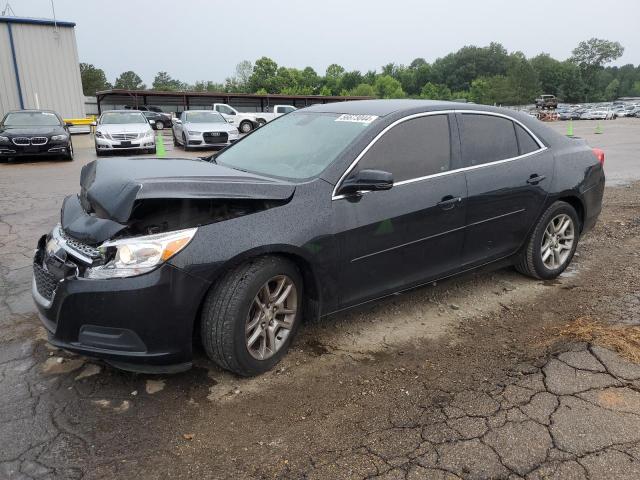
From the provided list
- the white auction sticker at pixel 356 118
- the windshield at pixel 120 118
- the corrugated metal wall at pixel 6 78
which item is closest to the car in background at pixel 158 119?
the corrugated metal wall at pixel 6 78

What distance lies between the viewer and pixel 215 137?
17.0 meters

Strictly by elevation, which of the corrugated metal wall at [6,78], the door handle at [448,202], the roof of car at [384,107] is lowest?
the door handle at [448,202]

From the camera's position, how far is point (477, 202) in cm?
386

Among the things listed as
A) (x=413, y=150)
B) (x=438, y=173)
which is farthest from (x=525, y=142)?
(x=413, y=150)

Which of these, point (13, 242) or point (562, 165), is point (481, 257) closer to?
point (562, 165)

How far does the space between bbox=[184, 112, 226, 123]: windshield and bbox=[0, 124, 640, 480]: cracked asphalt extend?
1462cm

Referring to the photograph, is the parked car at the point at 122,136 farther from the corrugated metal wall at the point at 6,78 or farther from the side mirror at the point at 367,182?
the side mirror at the point at 367,182

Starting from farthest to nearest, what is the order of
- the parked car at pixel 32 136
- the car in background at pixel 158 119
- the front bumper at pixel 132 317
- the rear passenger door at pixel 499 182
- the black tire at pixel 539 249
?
1. the car in background at pixel 158 119
2. the parked car at pixel 32 136
3. the black tire at pixel 539 249
4. the rear passenger door at pixel 499 182
5. the front bumper at pixel 132 317

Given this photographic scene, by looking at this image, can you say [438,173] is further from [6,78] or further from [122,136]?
[6,78]

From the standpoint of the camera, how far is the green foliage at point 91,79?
75.4 metres

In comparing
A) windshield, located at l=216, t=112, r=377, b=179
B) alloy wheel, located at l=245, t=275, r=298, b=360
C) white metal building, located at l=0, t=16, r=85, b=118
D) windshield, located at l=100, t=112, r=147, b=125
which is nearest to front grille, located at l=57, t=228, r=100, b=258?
alloy wheel, located at l=245, t=275, r=298, b=360

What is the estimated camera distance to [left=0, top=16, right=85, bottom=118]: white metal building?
23.9 meters

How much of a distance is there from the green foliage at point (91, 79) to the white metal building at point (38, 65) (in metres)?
54.3

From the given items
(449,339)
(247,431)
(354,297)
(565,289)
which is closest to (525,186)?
(565,289)
